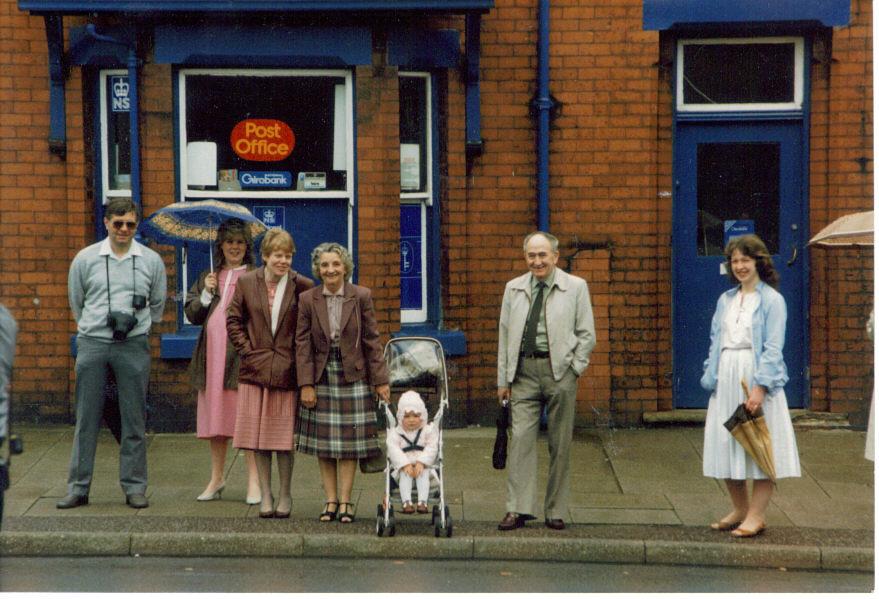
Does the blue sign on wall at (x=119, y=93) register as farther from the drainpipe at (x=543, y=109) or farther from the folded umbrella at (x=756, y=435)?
the folded umbrella at (x=756, y=435)

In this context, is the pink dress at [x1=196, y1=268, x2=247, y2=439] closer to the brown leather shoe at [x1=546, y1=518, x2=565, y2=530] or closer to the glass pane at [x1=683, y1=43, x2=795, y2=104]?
the brown leather shoe at [x1=546, y1=518, x2=565, y2=530]

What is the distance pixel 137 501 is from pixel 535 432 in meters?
2.52

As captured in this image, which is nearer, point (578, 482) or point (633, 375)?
point (578, 482)

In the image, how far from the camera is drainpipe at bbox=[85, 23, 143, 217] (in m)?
10.1

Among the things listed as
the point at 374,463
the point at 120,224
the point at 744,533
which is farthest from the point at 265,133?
the point at 744,533

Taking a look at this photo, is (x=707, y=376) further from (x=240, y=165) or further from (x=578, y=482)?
(x=240, y=165)

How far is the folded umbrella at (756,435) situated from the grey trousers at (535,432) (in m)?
0.96

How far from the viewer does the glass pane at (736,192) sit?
10906 millimetres

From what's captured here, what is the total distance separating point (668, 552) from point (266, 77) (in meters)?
5.28

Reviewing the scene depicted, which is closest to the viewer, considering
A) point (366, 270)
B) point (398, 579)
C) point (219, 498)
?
point (398, 579)

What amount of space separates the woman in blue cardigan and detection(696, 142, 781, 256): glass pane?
3266mm

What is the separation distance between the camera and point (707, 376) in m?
7.77

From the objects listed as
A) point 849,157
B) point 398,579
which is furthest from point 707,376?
point 849,157

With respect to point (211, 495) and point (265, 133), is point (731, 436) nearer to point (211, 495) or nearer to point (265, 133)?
point (211, 495)
